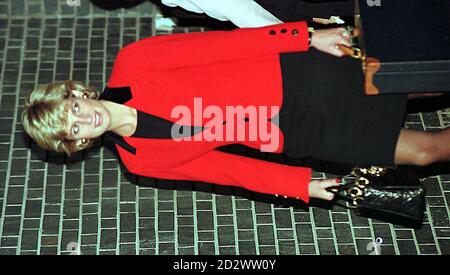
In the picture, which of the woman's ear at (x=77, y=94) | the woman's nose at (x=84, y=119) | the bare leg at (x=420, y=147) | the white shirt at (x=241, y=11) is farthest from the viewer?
the white shirt at (x=241, y=11)

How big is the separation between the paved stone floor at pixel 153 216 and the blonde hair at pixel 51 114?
4.83 feet

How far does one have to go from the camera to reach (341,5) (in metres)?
5.65

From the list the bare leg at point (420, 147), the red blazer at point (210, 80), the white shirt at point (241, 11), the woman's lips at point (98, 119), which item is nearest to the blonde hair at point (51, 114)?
the woman's lips at point (98, 119)

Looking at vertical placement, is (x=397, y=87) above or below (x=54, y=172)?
above

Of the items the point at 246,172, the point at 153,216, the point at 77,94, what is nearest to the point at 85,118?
the point at 77,94

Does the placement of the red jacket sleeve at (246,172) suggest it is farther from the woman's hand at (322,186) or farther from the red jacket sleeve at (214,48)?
the red jacket sleeve at (214,48)

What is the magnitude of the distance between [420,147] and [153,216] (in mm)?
2214

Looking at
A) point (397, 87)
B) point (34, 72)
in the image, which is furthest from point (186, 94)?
point (34, 72)

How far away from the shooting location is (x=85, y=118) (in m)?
4.76

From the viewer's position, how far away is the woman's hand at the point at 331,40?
4785mm

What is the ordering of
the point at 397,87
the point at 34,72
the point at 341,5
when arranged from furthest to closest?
the point at 34,72 → the point at 341,5 → the point at 397,87

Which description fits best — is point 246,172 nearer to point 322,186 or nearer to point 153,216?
point 322,186
